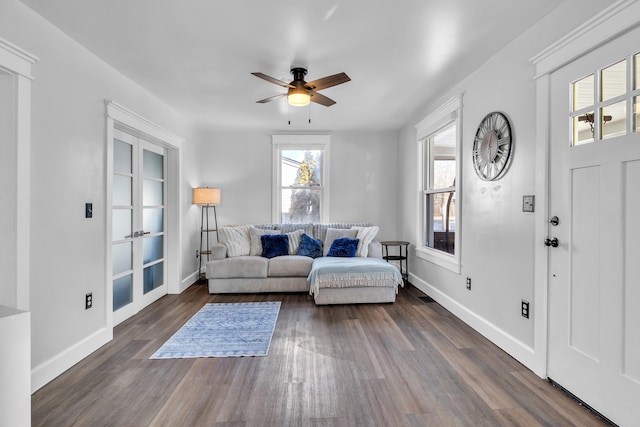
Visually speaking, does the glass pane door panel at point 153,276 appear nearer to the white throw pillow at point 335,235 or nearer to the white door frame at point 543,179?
the white throw pillow at point 335,235

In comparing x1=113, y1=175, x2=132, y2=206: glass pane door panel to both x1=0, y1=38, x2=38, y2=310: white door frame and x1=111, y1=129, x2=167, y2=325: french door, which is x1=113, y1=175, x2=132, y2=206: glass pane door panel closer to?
x1=111, y1=129, x2=167, y2=325: french door

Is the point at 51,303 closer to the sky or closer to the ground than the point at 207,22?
A: closer to the ground

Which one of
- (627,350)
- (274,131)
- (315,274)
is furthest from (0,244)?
(274,131)

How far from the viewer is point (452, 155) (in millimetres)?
3854

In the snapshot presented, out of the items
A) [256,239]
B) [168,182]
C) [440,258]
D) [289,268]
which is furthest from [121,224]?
[440,258]

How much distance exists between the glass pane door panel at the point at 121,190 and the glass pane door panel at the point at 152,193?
0.32 meters

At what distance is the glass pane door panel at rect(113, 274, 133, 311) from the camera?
323 cm

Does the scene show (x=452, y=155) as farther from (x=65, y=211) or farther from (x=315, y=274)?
(x=65, y=211)

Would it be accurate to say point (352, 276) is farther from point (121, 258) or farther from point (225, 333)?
point (121, 258)

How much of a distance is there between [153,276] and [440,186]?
3.91m

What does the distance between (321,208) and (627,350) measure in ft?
14.2

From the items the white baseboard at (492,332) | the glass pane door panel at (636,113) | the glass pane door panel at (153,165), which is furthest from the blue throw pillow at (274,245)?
the glass pane door panel at (636,113)

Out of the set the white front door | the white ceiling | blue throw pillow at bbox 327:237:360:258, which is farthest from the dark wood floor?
the white ceiling

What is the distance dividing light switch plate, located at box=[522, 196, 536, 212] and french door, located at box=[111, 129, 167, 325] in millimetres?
3560
